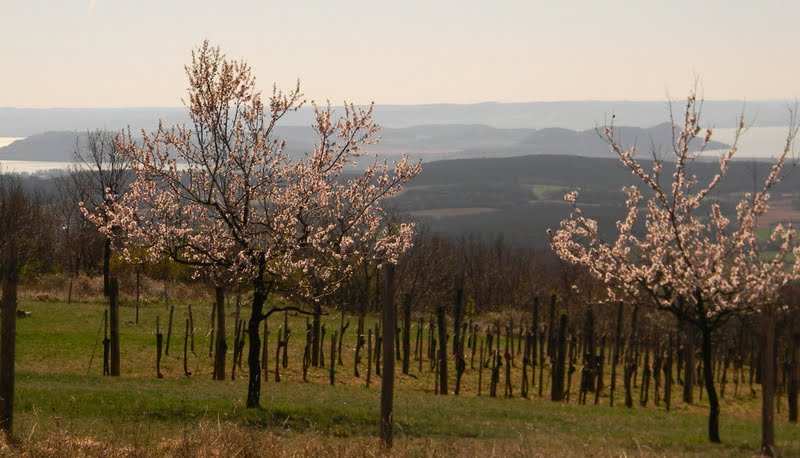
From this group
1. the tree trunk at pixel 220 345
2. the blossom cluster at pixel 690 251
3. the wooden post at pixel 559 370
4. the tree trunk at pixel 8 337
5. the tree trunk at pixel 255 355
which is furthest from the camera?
the wooden post at pixel 559 370

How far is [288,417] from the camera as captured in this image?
17.3 m

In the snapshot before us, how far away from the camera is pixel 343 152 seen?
2311 cm

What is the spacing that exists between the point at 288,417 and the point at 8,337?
5.78 meters

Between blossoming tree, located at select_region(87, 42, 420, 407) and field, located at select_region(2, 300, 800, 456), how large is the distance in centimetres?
280

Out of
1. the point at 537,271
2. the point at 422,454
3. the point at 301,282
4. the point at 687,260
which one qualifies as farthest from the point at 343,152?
the point at 537,271

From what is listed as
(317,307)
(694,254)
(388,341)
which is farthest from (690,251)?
(388,341)

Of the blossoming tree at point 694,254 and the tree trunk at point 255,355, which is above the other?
the blossoming tree at point 694,254

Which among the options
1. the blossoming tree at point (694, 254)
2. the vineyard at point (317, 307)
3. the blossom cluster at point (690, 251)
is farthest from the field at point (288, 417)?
the blossom cluster at point (690, 251)

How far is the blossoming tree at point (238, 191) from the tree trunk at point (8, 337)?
20.2 ft

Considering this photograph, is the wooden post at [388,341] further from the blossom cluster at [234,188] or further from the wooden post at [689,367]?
the wooden post at [689,367]

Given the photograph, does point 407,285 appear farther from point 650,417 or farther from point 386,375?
point 386,375

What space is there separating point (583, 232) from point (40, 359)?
19789mm

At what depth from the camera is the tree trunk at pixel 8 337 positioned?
1369 centimetres

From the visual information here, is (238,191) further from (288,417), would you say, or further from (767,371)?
(767,371)
